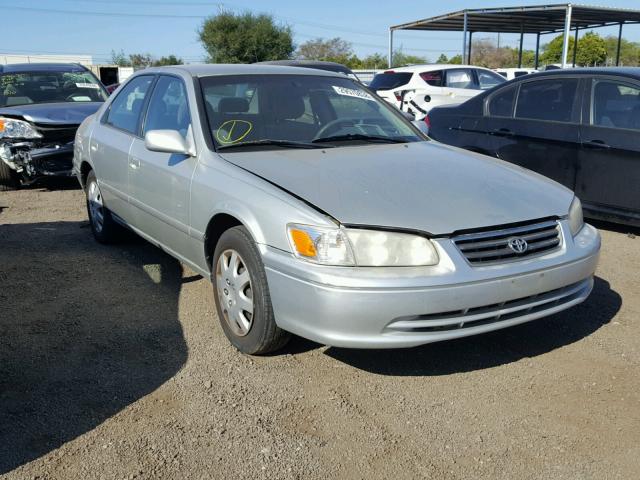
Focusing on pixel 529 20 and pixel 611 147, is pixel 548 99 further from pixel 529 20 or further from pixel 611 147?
pixel 529 20

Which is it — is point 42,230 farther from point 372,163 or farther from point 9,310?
point 372,163

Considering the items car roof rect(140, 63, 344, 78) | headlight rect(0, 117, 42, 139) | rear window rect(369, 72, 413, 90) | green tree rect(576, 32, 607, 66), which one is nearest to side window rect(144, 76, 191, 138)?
car roof rect(140, 63, 344, 78)

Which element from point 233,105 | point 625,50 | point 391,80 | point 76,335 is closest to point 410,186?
point 233,105

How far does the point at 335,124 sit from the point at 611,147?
9.15ft

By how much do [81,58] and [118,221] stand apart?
43928mm

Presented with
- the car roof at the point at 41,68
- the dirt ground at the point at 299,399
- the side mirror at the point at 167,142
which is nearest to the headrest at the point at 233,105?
the side mirror at the point at 167,142

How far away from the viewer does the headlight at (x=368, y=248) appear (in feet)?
9.98

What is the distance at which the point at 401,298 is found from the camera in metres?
2.99

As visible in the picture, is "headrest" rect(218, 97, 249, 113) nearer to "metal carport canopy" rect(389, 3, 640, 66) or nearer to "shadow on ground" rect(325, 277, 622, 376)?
"shadow on ground" rect(325, 277, 622, 376)

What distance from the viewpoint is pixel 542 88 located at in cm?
660

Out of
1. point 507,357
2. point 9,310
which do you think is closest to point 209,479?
point 507,357

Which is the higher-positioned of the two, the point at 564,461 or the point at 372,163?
the point at 372,163

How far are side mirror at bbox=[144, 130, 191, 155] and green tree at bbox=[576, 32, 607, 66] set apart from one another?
45.0m

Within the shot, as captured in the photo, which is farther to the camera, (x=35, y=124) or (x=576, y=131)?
(x=35, y=124)
